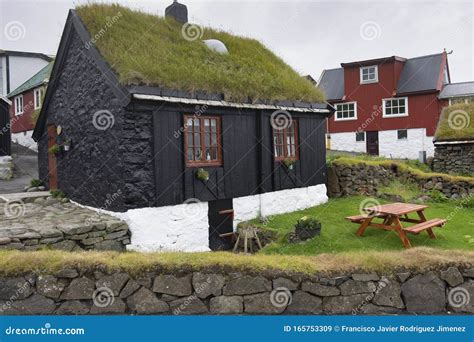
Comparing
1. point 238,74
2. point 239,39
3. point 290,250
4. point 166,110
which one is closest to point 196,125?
point 166,110

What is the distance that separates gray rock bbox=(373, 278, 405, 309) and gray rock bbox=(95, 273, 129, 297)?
3.53m

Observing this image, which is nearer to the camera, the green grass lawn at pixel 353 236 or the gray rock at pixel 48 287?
the gray rock at pixel 48 287

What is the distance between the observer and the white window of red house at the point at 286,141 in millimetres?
13909

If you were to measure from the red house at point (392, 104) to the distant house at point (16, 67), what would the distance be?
21.6 meters

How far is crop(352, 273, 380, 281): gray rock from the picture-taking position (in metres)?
6.00

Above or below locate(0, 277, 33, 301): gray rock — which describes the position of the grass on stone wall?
above

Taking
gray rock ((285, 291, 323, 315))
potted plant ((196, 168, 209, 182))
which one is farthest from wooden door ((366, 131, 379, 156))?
gray rock ((285, 291, 323, 315))

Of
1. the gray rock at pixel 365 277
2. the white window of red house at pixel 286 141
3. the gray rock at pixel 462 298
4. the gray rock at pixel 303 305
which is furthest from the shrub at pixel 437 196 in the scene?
the gray rock at pixel 303 305

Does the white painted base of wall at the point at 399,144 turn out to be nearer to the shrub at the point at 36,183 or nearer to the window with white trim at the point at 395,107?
the window with white trim at the point at 395,107

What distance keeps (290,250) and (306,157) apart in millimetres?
5463

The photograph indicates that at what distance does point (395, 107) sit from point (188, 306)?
27.2m

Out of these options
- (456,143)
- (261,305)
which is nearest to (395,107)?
(456,143)

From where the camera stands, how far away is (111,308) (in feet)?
18.7

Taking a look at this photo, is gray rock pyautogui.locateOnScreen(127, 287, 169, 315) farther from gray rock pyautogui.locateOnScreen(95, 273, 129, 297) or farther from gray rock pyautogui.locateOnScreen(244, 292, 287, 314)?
gray rock pyautogui.locateOnScreen(244, 292, 287, 314)
